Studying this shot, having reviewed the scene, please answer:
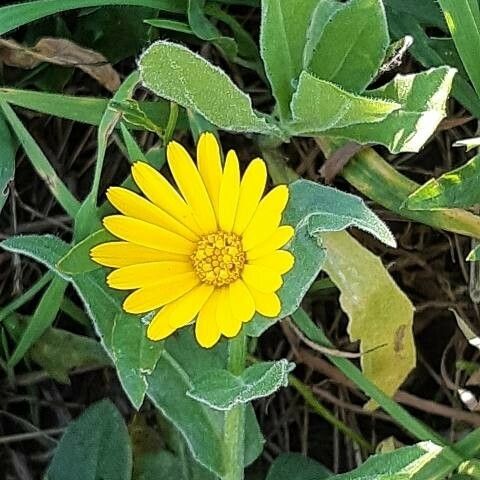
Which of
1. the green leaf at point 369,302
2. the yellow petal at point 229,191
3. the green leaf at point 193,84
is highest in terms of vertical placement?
the green leaf at point 193,84

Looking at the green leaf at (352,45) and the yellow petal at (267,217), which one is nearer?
the yellow petal at (267,217)

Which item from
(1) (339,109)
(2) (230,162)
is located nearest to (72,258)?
(2) (230,162)

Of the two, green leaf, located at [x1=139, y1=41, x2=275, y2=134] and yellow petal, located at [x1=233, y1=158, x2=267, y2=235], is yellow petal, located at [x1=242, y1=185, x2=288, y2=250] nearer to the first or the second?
yellow petal, located at [x1=233, y1=158, x2=267, y2=235]

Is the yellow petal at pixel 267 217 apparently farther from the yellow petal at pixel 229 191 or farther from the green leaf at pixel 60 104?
the green leaf at pixel 60 104

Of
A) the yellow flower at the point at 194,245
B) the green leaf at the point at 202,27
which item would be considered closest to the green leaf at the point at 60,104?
the green leaf at the point at 202,27

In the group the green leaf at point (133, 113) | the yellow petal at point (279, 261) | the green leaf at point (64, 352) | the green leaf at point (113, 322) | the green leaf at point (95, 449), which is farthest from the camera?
the green leaf at point (64, 352)

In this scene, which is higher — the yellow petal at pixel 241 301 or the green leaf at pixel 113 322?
the yellow petal at pixel 241 301
